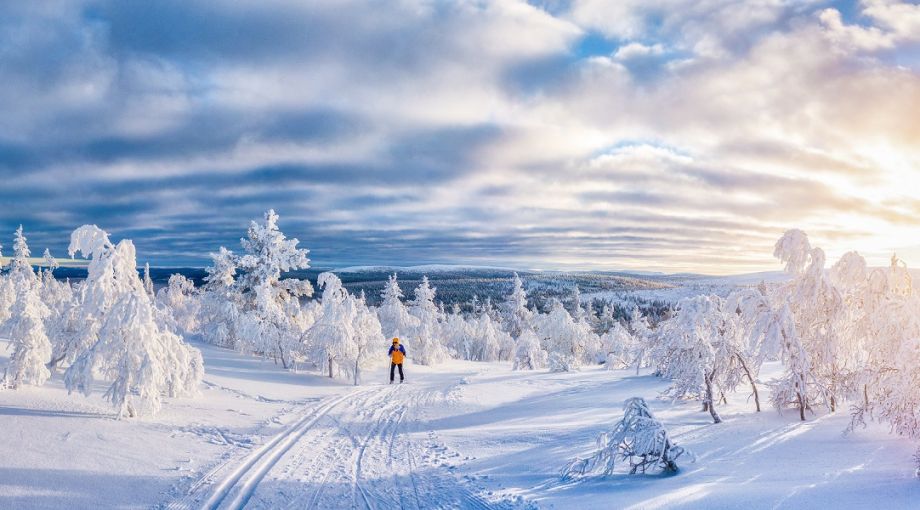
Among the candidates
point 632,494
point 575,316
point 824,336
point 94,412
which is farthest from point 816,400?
point 575,316

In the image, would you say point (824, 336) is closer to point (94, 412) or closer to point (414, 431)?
point (414, 431)

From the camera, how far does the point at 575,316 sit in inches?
2864

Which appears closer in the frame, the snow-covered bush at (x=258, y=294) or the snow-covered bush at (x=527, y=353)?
the snow-covered bush at (x=258, y=294)

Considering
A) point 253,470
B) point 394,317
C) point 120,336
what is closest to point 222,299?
point 394,317

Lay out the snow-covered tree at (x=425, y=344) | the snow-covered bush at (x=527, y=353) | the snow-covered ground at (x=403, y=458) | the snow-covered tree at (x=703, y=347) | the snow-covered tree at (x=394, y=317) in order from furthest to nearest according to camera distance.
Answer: the snow-covered tree at (x=394, y=317) < the snow-covered bush at (x=527, y=353) < the snow-covered tree at (x=425, y=344) < the snow-covered tree at (x=703, y=347) < the snow-covered ground at (x=403, y=458)

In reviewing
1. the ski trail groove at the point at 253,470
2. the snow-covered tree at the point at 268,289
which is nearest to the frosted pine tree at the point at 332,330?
the snow-covered tree at the point at 268,289

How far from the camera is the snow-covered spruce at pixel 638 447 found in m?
7.95

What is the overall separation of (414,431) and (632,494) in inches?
270

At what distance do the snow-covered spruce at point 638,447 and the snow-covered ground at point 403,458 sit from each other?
281mm

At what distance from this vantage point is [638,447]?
7.99 metres

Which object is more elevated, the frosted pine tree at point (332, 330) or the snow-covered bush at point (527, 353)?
the frosted pine tree at point (332, 330)

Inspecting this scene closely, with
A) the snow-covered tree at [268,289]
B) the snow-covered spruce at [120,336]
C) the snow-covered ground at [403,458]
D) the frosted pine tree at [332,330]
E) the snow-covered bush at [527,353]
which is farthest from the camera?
the snow-covered bush at [527,353]

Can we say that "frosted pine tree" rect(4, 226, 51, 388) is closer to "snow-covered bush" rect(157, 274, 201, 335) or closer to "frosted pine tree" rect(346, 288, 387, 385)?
"frosted pine tree" rect(346, 288, 387, 385)

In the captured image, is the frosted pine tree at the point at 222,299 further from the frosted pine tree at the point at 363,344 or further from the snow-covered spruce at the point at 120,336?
the snow-covered spruce at the point at 120,336
